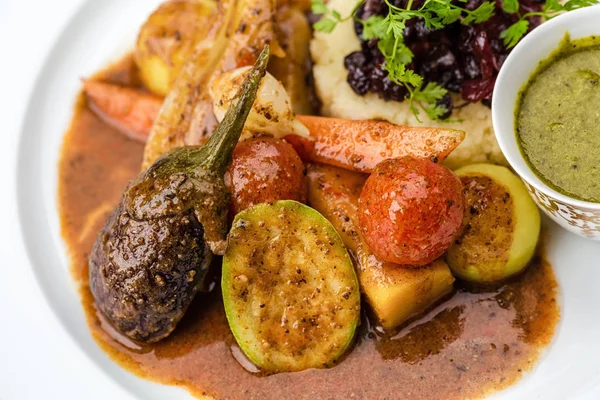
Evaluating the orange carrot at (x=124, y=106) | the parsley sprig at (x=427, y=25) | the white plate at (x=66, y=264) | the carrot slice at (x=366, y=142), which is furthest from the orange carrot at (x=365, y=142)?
the orange carrot at (x=124, y=106)

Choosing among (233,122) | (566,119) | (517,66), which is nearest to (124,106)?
(233,122)

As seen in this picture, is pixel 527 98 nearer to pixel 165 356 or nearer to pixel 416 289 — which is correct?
pixel 416 289

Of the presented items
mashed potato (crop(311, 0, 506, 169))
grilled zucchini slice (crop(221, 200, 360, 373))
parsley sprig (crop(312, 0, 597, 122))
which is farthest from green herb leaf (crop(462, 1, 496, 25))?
grilled zucchini slice (crop(221, 200, 360, 373))

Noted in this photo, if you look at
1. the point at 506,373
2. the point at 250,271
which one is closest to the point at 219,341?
the point at 250,271

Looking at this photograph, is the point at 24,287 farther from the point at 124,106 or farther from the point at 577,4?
the point at 577,4

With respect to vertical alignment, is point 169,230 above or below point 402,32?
below

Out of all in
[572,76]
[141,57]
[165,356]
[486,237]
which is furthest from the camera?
[141,57]
